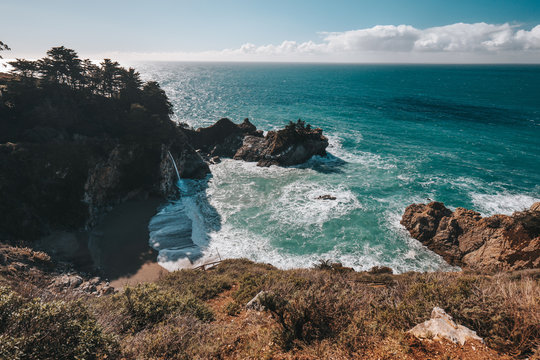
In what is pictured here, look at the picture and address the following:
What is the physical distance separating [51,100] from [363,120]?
72.4m

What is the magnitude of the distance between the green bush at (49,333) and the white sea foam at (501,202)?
39592 millimetres

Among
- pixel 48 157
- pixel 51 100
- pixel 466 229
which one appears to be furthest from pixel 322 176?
pixel 51 100

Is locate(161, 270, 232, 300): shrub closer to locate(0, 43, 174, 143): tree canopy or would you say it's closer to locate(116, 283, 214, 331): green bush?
locate(116, 283, 214, 331): green bush

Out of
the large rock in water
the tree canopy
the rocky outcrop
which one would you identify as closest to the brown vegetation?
the large rock in water

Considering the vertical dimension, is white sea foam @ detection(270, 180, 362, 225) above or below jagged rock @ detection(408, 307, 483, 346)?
below

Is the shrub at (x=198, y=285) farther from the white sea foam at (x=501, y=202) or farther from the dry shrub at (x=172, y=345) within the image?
the white sea foam at (x=501, y=202)

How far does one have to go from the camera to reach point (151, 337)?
300 inches

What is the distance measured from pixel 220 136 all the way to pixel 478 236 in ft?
161

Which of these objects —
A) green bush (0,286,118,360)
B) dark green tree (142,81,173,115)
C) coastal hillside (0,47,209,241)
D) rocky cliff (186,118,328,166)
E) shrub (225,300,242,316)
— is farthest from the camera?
rocky cliff (186,118,328,166)

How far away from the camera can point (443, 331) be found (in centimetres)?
659

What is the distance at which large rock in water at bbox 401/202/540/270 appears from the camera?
68.6 feet

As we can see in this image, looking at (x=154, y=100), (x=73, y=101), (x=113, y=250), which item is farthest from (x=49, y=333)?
(x=154, y=100)

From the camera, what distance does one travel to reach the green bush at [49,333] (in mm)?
5988

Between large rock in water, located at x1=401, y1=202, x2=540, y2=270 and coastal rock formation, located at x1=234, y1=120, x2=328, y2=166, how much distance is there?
24.2 meters
